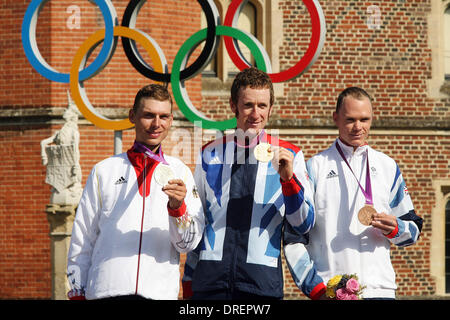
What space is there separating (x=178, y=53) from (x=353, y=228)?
4.15 meters

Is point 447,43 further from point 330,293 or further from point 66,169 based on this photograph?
point 330,293

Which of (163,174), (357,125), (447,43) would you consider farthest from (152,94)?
(447,43)

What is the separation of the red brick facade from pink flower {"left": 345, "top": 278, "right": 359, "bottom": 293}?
24.5ft

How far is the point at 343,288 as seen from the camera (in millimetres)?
4359

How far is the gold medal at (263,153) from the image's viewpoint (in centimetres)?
417

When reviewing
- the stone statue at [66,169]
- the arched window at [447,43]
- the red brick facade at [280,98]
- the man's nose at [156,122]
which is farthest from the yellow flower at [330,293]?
the arched window at [447,43]

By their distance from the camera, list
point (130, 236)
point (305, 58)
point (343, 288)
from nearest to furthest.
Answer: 1. point (130, 236)
2. point (343, 288)
3. point (305, 58)

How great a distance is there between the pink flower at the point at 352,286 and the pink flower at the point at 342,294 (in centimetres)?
2

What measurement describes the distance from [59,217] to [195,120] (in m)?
3.48

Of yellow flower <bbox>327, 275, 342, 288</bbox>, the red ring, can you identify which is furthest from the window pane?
yellow flower <bbox>327, 275, 342, 288</bbox>

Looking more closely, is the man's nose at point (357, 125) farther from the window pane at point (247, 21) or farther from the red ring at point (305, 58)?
the window pane at point (247, 21)

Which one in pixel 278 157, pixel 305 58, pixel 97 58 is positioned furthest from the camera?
pixel 97 58

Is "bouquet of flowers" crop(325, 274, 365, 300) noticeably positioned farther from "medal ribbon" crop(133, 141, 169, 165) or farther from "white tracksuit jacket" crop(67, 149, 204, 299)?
"medal ribbon" crop(133, 141, 169, 165)
